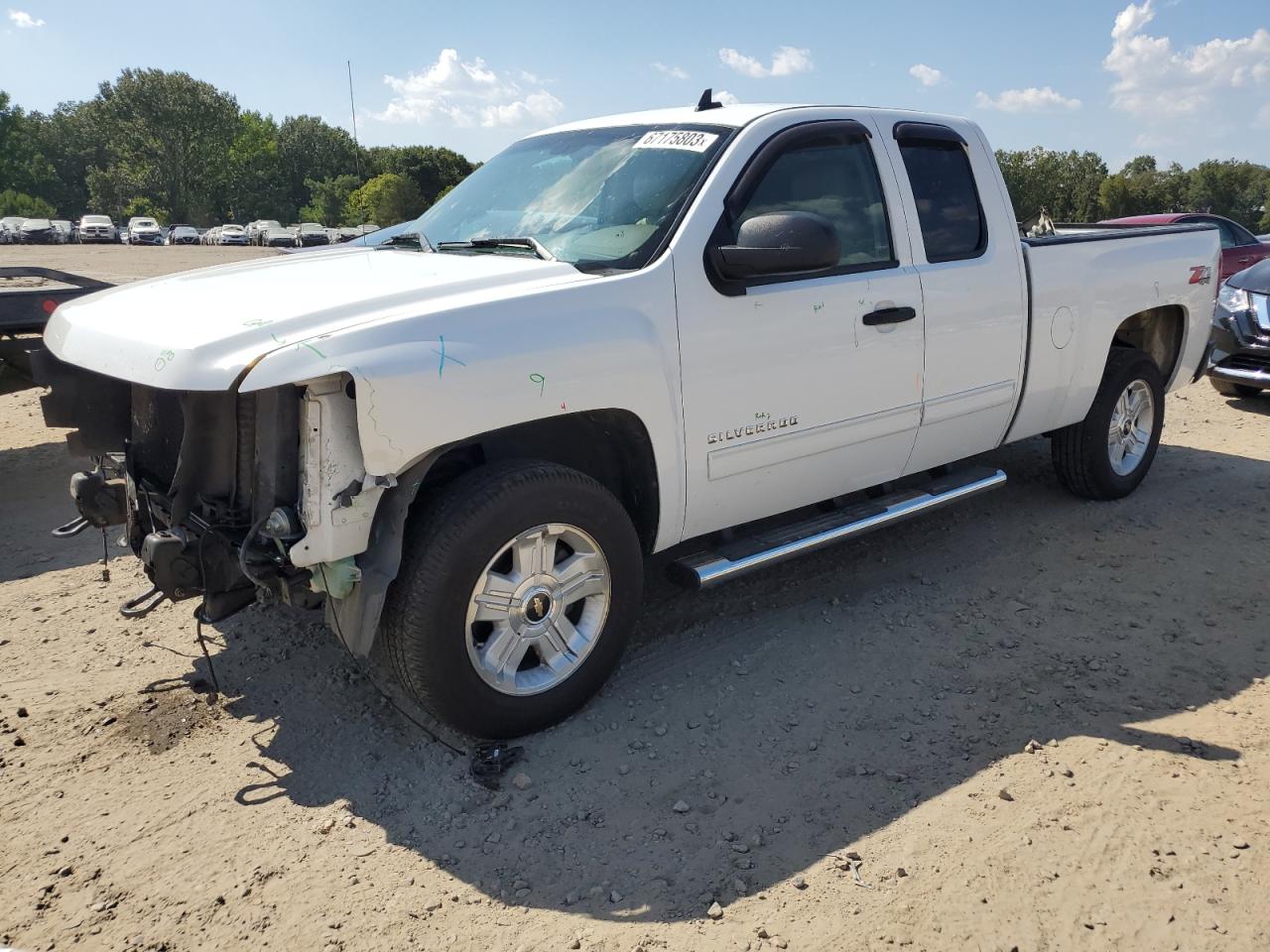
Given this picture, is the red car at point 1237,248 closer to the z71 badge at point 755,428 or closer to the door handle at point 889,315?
the door handle at point 889,315

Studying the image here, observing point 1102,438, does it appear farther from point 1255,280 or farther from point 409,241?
point 1255,280

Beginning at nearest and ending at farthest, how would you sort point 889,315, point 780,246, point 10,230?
point 780,246
point 889,315
point 10,230

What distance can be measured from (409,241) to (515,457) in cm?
137

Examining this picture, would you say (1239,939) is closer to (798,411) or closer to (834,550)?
(798,411)

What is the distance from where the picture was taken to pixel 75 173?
89125 millimetres

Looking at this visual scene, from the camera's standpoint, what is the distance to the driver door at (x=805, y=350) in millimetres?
3465

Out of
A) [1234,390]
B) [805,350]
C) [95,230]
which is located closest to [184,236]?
[95,230]

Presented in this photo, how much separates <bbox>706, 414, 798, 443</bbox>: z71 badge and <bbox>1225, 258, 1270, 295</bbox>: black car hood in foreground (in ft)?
22.9

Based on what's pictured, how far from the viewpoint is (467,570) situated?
9.79 ft

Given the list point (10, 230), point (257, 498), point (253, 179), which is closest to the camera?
point (257, 498)

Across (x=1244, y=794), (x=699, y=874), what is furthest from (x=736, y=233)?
(x=1244, y=794)

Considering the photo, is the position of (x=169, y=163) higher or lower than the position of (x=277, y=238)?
higher

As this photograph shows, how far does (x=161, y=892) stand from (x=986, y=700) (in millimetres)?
2791

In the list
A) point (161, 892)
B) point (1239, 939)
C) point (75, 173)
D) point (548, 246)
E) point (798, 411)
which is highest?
point (75, 173)
